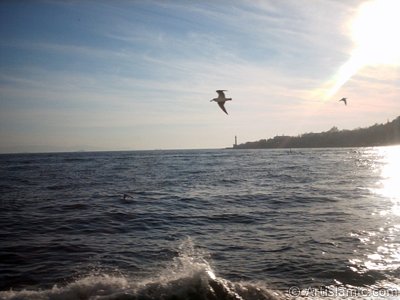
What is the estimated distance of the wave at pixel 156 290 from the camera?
764 centimetres

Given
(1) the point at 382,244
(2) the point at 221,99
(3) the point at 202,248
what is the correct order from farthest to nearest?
(2) the point at 221,99 → (1) the point at 382,244 → (3) the point at 202,248

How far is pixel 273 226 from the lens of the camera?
47.6 ft

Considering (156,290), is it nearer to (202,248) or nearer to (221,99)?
(202,248)

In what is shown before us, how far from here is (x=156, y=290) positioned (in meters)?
7.83

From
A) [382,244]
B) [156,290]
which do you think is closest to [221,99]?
[382,244]

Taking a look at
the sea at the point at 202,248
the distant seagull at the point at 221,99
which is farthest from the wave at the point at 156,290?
the distant seagull at the point at 221,99

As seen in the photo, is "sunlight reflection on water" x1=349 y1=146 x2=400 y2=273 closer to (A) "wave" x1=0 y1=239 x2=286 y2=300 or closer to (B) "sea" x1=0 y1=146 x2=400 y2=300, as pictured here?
(B) "sea" x1=0 y1=146 x2=400 y2=300

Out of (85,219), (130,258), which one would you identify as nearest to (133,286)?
(130,258)

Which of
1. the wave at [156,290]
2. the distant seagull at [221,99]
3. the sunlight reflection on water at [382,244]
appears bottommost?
the sunlight reflection on water at [382,244]

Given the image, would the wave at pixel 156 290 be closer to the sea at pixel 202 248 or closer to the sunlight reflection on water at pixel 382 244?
the sea at pixel 202 248

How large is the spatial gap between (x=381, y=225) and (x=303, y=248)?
16.2 feet

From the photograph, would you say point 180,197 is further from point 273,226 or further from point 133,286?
point 133,286

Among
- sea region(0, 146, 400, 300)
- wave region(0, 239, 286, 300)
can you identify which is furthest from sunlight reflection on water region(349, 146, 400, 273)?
wave region(0, 239, 286, 300)

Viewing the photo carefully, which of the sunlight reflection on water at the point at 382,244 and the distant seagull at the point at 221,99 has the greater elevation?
the distant seagull at the point at 221,99
